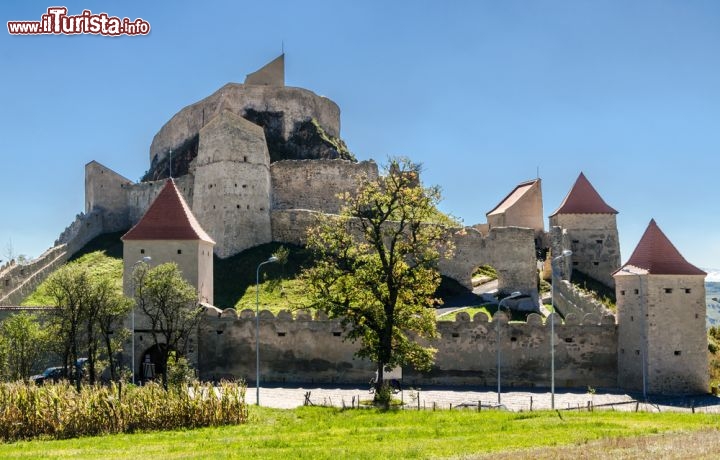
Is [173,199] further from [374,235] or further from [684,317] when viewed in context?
[684,317]

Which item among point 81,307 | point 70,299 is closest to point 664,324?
point 81,307

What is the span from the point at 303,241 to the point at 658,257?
28.4m

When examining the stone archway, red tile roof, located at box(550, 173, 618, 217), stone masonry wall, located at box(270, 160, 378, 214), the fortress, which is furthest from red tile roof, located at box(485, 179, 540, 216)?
the stone archway

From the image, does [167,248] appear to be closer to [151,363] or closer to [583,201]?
[151,363]

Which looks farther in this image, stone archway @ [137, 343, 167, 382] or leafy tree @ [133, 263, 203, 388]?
stone archway @ [137, 343, 167, 382]

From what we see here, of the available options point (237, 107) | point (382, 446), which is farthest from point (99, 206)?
point (382, 446)

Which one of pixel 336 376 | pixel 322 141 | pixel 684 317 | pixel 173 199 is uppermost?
pixel 322 141

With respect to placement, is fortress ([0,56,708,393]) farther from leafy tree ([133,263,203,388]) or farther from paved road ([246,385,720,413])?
leafy tree ([133,263,203,388])

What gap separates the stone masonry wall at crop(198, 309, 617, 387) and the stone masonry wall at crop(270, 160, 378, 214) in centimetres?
2548

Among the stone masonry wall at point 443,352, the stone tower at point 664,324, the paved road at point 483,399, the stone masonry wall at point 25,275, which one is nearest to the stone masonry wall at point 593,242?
the stone masonry wall at point 443,352

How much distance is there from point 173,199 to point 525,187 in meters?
31.8

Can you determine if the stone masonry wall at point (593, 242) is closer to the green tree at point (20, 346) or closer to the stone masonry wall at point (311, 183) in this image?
the stone masonry wall at point (311, 183)

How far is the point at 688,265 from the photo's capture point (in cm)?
3897

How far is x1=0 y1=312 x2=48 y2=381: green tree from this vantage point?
35156 mm
